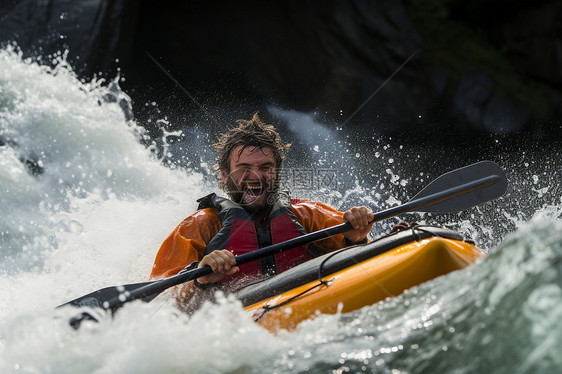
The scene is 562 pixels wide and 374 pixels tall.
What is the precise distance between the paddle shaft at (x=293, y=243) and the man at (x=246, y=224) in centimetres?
6

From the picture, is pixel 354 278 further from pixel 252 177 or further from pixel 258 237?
pixel 252 177

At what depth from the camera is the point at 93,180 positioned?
4.09 meters

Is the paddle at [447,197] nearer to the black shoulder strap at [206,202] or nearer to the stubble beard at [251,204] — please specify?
the stubble beard at [251,204]

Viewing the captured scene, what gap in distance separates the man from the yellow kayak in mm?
307

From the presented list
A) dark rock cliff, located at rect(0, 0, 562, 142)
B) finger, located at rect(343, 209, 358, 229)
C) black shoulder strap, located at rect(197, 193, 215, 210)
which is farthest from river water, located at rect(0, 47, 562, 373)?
finger, located at rect(343, 209, 358, 229)

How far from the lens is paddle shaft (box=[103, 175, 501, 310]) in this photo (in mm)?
1980

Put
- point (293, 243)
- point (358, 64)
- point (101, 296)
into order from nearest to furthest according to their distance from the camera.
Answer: point (101, 296)
point (293, 243)
point (358, 64)

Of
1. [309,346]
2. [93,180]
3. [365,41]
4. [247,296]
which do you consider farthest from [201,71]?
[309,346]

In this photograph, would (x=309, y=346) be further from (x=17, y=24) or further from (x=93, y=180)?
(x=17, y=24)

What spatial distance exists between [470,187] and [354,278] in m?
0.98

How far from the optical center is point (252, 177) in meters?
2.52

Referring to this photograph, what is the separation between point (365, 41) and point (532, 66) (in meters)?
1.99

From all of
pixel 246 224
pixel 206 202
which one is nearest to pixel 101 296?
pixel 246 224

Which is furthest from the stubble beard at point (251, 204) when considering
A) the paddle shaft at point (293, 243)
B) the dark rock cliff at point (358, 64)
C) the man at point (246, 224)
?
the dark rock cliff at point (358, 64)
